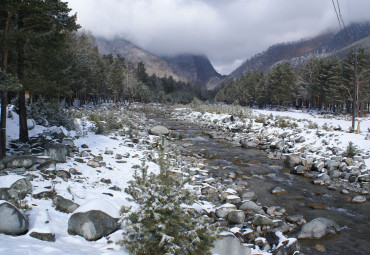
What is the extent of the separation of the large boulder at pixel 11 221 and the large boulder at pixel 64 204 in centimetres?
104

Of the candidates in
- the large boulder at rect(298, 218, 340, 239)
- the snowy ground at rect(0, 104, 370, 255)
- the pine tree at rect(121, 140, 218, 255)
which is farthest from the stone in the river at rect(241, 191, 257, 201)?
the pine tree at rect(121, 140, 218, 255)

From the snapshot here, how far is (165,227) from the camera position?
3.36 metres

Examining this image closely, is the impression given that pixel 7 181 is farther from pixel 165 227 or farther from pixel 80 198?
pixel 165 227

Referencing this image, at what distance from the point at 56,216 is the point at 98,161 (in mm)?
4443

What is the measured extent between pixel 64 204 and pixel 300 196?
26.7ft

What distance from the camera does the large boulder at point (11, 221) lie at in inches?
157

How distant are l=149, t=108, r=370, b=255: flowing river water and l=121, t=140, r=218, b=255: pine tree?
3459mm

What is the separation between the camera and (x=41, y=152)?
29.5 feet

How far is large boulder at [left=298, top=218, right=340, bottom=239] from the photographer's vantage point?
5.95 metres

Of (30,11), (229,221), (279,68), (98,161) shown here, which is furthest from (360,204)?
(279,68)

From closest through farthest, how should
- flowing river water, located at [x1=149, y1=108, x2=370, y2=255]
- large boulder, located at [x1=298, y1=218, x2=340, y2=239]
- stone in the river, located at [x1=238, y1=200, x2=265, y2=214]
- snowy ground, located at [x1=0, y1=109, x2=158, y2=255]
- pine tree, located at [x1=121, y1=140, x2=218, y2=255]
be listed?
pine tree, located at [x1=121, y1=140, x2=218, y2=255], snowy ground, located at [x1=0, y1=109, x2=158, y2=255], flowing river water, located at [x1=149, y1=108, x2=370, y2=255], large boulder, located at [x1=298, y1=218, x2=340, y2=239], stone in the river, located at [x1=238, y1=200, x2=265, y2=214]

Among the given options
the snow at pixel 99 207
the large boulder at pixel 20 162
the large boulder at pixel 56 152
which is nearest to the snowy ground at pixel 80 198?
the snow at pixel 99 207

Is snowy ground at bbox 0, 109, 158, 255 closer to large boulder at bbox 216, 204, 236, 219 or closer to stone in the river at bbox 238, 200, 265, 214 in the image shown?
large boulder at bbox 216, 204, 236, 219

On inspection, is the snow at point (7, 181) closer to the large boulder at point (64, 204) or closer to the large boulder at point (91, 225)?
the large boulder at point (64, 204)
